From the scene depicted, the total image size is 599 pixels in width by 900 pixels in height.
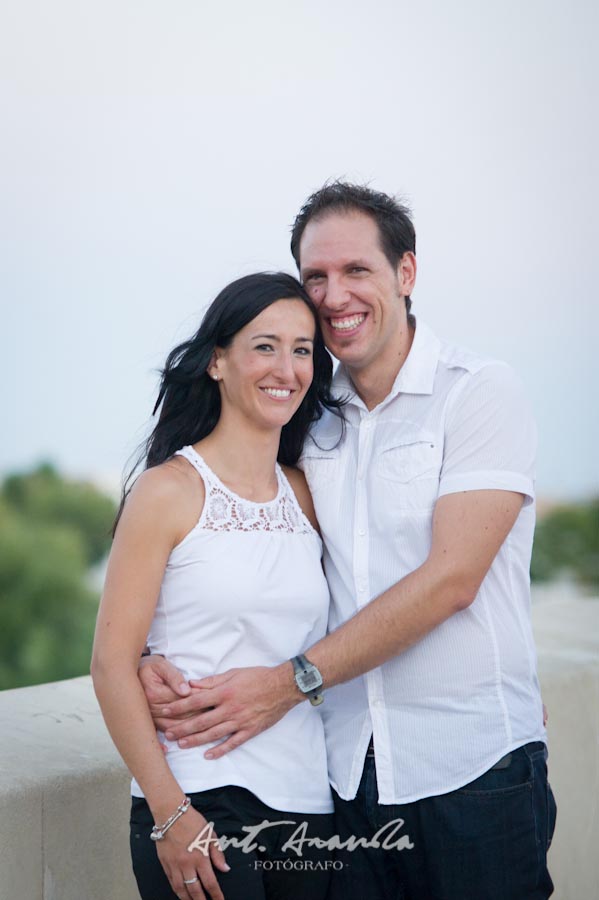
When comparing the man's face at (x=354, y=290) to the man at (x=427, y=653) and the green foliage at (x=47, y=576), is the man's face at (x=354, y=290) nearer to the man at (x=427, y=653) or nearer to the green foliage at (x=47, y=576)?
the man at (x=427, y=653)

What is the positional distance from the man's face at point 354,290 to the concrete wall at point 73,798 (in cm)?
91

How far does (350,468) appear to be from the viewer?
2.14 metres

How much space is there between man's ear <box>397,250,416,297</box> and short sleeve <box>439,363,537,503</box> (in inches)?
12.5

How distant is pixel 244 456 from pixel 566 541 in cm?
1627

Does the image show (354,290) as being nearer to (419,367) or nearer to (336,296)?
(336,296)

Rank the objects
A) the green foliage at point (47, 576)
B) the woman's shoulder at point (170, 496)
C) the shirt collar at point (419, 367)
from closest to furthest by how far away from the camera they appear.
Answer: the woman's shoulder at point (170, 496) → the shirt collar at point (419, 367) → the green foliage at point (47, 576)

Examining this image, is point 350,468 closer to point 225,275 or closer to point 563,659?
point 225,275

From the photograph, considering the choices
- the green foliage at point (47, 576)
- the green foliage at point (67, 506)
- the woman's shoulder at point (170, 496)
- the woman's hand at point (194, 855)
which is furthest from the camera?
the green foliage at point (67, 506)

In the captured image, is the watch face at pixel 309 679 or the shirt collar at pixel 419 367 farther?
the shirt collar at pixel 419 367

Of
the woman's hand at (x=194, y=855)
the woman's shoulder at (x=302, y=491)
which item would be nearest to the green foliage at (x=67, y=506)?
the woman's shoulder at (x=302, y=491)

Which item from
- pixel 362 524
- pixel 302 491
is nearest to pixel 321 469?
pixel 302 491

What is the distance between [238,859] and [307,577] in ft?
1.60

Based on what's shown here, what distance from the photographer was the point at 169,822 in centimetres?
177

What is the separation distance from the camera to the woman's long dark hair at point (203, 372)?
2.07m
